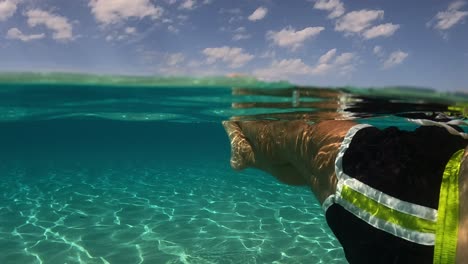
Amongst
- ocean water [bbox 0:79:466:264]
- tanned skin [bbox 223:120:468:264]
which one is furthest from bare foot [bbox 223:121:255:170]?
ocean water [bbox 0:79:466:264]

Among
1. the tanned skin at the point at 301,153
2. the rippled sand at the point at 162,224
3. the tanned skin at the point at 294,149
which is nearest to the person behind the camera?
the tanned skin at the point at 301,153

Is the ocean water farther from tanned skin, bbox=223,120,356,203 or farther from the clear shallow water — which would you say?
tanned skin, bbox=223,120,356,203

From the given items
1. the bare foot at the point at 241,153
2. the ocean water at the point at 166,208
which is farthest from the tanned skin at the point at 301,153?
the ocean water at the point at 166,208

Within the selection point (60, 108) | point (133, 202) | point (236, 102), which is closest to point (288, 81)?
point (236, 102)

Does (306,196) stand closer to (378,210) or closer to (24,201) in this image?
(24,201)

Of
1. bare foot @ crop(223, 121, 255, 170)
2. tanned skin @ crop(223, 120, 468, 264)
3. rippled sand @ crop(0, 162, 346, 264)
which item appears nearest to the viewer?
tanned skin @ crop(223, 120, 468, 264)

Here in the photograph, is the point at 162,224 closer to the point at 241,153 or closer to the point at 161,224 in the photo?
the point at 161,224

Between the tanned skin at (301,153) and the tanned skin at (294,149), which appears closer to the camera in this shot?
the tanned skin at (301,153)

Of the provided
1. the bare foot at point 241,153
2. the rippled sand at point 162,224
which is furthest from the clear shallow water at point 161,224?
the bare foot at point 241,153

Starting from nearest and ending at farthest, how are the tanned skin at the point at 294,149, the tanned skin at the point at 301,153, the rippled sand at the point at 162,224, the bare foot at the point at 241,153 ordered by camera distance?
the tanned skin at the point at 301,153
the tanned skin at the point at 294,149
the bare foot at the point at 241,153
the rippled sand at the point at 162,224

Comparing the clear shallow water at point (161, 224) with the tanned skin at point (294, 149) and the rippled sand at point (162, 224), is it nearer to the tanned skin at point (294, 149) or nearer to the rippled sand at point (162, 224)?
the rippled sand at point (162, 224)

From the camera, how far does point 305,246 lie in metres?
9.14

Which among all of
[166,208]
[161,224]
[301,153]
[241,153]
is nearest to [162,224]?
[161,224]

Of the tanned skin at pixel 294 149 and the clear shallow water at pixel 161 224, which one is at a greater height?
the tanned skin at pixel 294 149
